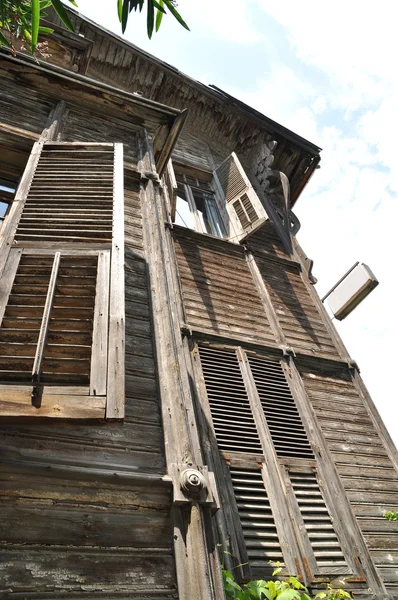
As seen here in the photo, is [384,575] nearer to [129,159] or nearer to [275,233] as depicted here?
[129,159]

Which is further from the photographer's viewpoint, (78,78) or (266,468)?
(78,78)

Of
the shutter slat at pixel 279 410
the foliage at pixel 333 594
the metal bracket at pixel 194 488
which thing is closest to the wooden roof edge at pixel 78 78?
the shutter slat at pixel 279 410

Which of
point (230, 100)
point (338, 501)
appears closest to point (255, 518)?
point (338, 501)

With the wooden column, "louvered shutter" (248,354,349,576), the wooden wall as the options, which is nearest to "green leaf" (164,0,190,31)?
the wooden column

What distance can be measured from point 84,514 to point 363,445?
4059 mm

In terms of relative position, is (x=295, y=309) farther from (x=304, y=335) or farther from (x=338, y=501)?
(x=338, y=501)

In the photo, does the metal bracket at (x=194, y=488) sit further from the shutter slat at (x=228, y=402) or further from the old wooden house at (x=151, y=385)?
the shutter slat at (x=228, y=402)

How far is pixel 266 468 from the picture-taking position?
4.39 m

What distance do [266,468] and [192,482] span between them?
218 centimetres

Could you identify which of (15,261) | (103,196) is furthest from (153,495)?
(103,196)

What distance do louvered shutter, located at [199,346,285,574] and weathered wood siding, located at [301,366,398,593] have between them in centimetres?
106

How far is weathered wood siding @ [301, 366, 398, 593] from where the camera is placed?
4.28 metres

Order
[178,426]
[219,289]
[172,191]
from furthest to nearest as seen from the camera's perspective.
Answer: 1. [172,191]
2. [219,289]
3. [178,426]

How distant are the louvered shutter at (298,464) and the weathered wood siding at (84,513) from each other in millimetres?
2183
